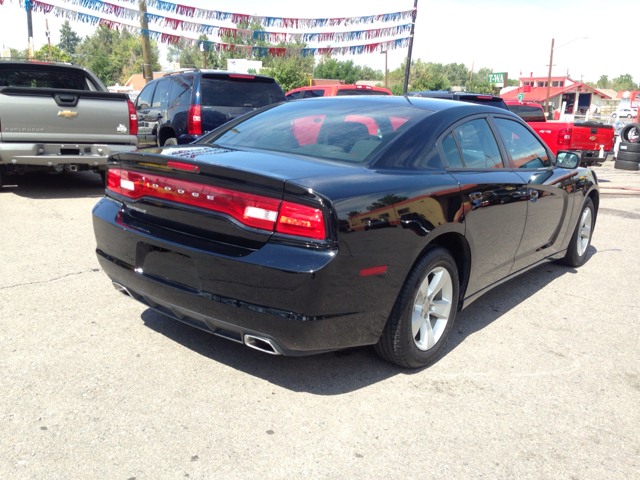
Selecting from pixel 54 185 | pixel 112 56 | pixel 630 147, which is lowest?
pixel 54 185

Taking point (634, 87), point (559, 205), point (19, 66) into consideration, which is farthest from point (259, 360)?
point (634, 87)

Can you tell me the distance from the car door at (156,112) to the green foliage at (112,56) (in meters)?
65.8

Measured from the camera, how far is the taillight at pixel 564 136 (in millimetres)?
11891

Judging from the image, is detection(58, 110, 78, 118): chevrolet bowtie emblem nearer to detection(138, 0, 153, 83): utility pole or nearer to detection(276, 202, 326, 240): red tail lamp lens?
detection(276, 202, 326, 240): red tail lamp lens

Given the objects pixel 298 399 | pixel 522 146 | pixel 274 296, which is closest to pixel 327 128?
pixel 274 296

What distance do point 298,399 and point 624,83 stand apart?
653 feet

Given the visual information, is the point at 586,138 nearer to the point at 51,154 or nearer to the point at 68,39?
the point at 51,154

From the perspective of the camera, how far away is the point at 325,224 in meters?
2.43

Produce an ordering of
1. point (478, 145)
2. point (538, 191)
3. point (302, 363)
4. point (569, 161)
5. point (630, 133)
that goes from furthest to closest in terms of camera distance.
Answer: point (630, 133) → point (569, 161) → point (538, 191) → point (478, 145) → point (302, 363)

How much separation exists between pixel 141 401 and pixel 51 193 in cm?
659

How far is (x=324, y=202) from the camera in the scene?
7.98 ft

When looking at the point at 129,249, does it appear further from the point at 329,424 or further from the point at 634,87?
the point at 634,87

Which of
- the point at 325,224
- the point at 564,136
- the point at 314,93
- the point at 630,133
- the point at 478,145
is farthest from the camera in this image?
the point at 630,133

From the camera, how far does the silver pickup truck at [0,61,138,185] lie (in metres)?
7.16
